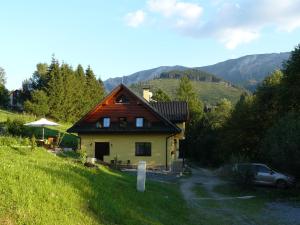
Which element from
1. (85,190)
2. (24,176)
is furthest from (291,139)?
(24,176)

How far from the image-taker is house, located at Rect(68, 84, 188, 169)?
40.8 metres

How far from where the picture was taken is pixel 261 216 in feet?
57.8

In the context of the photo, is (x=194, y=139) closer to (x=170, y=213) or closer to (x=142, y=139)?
(x=142, y=139)

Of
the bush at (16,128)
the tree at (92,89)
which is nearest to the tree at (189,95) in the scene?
the tree at (92,89)

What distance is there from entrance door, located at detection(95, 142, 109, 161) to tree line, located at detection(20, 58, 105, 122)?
2645 cm

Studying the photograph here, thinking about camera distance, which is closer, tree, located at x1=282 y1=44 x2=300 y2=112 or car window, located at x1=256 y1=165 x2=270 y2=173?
car window, located at x1=256 y1=165 x2=270 y2=173

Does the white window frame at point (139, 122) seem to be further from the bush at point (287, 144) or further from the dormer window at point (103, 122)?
the bush at point (287, 144)

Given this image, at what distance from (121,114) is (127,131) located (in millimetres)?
1919

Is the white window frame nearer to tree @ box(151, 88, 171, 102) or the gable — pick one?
the gable

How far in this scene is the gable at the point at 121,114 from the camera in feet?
134

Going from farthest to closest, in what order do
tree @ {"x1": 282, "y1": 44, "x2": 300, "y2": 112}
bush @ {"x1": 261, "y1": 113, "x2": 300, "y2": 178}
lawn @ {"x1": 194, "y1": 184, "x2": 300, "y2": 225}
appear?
tree @ {"x1": 282, "y1": 44, "x2": 300, "y2": 112} < bush @ {"x1": 261, "y1": 113, "x2": 300, "y2": 178} < lawn @ {"x1": 194, "y1": 184, "x2": 300, "y2": 225}

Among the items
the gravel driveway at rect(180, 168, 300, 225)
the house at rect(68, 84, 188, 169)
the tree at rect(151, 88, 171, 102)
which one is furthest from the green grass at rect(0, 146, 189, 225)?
the tree at rect(151, 88, 171, 102)

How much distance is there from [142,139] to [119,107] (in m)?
3.54

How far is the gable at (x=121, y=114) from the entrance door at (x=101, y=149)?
4.44 ft
